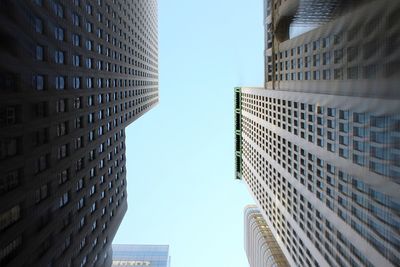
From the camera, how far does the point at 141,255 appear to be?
120 metres

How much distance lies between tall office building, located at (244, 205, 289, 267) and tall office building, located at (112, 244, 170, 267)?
2970 cm

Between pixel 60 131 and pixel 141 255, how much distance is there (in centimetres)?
9609

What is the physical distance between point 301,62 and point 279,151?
19364 millimetres

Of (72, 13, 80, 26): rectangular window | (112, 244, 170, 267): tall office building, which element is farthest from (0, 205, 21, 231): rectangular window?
(112, 244, 170, 267): tall office building

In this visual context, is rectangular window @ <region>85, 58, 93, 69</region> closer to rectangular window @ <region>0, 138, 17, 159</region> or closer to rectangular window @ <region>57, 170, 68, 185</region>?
rectangular window @ <region>57, 170, 68, 185</region>

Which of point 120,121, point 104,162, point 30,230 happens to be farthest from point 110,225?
point 30,230

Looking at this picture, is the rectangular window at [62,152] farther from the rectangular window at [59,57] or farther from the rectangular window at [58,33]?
the rectangular window at [58,33]

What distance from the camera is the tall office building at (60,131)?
24.9m

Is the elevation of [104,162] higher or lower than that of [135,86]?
lower

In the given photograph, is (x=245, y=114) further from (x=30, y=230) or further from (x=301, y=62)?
(x=30, y=230)

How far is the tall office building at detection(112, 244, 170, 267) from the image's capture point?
116 m

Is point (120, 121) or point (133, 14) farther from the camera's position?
point (133, 14)

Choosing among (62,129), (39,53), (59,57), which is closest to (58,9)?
(59,57)

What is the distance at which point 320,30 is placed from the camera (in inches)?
1624
